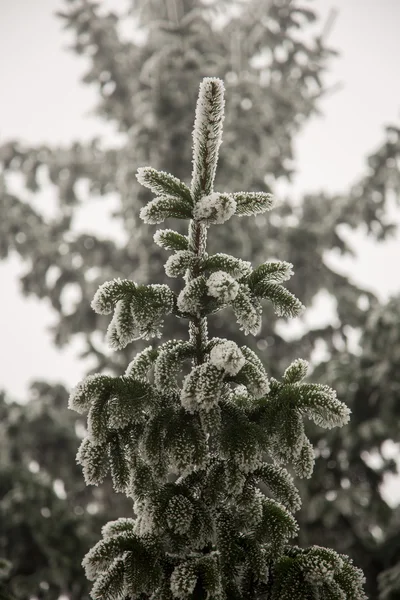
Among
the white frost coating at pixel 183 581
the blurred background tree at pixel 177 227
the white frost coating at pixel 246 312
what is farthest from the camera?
the blurred background tree at pixel 177 227

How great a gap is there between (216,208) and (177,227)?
490 centimetres

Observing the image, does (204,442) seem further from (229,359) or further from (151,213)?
(151,213)

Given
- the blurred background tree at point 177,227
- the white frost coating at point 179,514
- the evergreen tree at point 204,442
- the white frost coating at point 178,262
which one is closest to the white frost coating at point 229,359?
the evergreen tree at point 204,442

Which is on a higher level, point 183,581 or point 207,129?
point 207,129

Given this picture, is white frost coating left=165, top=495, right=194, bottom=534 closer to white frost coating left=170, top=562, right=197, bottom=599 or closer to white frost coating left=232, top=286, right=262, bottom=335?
white frost coating left=170, top=562, right=197, bottom=599

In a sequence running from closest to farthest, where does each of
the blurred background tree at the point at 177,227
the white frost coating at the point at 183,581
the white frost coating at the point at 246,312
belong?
the white frost coating at the point at 183,581, the white frost coating at the point at 246,312, the blurred background tree at the point at 177,227

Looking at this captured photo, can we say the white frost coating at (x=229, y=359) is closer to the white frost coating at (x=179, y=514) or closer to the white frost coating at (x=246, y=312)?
the white frost coating at (x=246, y=312)

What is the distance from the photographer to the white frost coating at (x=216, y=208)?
Result: 1322 millimetres

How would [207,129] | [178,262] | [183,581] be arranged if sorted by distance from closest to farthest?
[183,581]
[207,129]
[178,262]

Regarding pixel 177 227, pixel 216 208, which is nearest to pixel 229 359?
pixel 216 208

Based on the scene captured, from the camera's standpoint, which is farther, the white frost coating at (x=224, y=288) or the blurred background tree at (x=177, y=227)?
the blurred background tree at (x=177, y=227)

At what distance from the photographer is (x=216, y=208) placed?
4.35 feet

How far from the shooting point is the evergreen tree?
131 cm

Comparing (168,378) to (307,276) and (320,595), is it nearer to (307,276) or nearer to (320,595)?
(320,595)
